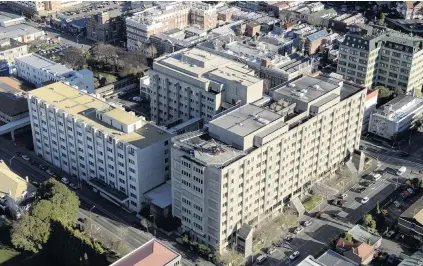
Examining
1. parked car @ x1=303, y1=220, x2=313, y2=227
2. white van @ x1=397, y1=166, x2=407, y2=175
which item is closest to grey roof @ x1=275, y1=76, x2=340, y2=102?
parked car @ x1=303, y1=220, x2=313, y2=227

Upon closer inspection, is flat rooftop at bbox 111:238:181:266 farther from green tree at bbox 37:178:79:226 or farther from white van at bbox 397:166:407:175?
white van at bbox 397:166:407:175

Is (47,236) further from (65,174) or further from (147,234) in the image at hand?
(65,174)

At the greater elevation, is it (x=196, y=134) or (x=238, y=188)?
(x=196, y=134)

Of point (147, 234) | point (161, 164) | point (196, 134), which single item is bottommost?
point (147, 234)

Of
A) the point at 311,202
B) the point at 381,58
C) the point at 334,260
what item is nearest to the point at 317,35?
the point at 381,58

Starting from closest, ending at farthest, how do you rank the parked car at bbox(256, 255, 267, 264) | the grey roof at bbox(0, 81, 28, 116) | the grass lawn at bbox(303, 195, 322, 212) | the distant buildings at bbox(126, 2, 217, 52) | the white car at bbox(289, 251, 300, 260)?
the parked car at bbox(256, 255, 267, 264) → the white car at bbox(289, 251, 300, 260) → the grass lawn at bbox(303, 195, 322, 212) → the grey roof at bbox(0, 81, 28, 116) → the distant buildings at bbox(126, 2, 217, 52)

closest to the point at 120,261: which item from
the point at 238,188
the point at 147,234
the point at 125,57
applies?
the point at 147,234
